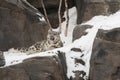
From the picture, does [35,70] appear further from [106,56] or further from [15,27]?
[15,27]

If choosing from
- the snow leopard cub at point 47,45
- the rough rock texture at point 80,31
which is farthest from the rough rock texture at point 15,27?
the rough rock texture at point 80,31

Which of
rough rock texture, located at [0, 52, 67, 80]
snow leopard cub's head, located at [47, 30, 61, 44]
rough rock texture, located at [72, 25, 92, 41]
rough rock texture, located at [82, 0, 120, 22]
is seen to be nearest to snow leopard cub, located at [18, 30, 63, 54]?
snow leopard cub's head, located at [47, 30, 61, 44]

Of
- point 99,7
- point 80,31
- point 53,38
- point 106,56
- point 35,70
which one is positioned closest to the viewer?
point 106,56

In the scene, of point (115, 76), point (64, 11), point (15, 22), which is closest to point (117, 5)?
point (64, 11)

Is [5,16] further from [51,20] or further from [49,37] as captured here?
[51,20]

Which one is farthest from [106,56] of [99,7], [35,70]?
[99,7]

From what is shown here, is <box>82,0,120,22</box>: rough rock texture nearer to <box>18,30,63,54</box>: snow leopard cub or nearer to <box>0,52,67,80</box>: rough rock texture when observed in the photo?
<box>18,30,63,54</box>: snow leopard cub
